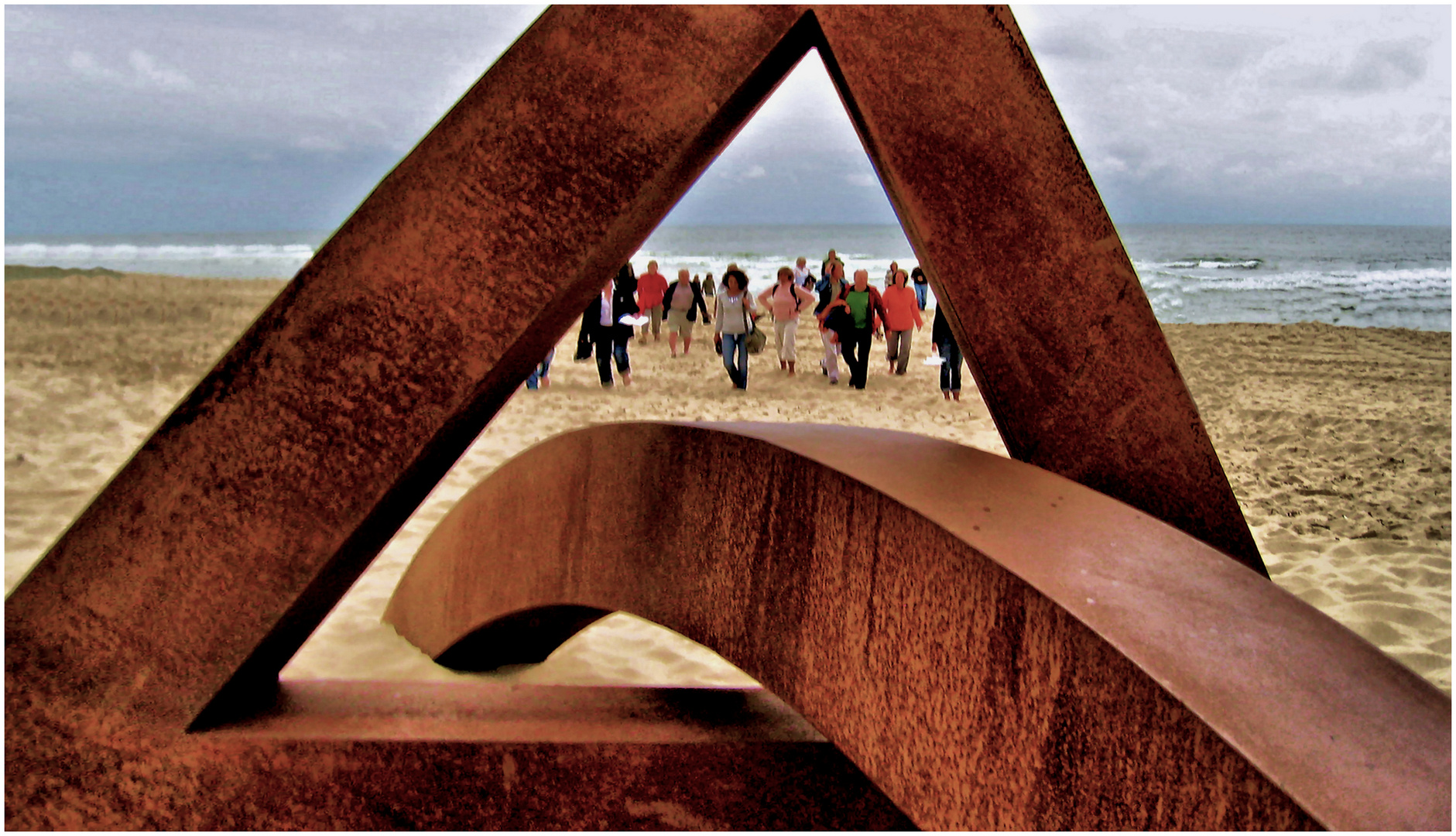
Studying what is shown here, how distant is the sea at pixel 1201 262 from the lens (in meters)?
28.3

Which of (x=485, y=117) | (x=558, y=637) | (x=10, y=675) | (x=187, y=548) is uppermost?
(x=485, y=117)

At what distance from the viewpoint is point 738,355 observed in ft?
40.8

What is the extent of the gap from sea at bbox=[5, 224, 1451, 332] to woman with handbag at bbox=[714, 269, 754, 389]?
181 inches

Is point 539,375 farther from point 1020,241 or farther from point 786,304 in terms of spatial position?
point 1020,241

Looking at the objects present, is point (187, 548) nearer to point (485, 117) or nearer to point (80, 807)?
point (80, 807)

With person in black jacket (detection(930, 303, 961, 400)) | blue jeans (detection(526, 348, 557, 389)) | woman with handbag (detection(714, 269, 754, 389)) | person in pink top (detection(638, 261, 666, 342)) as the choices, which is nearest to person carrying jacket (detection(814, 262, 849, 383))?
woman with handbag (detection(714, 269, 754, 389))

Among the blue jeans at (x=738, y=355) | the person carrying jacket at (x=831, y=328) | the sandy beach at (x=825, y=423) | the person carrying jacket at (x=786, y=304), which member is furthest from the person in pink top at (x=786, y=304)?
the blue jeans at (x=738, y=355)

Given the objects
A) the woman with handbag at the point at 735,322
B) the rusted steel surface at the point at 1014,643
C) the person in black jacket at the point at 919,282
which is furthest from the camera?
the person in black jacket at the point at 919,282

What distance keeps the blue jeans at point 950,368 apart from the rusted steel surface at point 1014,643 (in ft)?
30.6

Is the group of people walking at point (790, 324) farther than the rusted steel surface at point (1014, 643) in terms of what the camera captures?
Yes

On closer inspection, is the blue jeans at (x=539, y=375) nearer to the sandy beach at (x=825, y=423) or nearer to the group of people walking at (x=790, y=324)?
the group of people walking at (x=790, y=324)

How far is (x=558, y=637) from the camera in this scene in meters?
4.06

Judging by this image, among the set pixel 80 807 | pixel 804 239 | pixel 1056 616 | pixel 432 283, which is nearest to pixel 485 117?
pixel 432 283

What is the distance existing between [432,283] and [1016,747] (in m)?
1.50
